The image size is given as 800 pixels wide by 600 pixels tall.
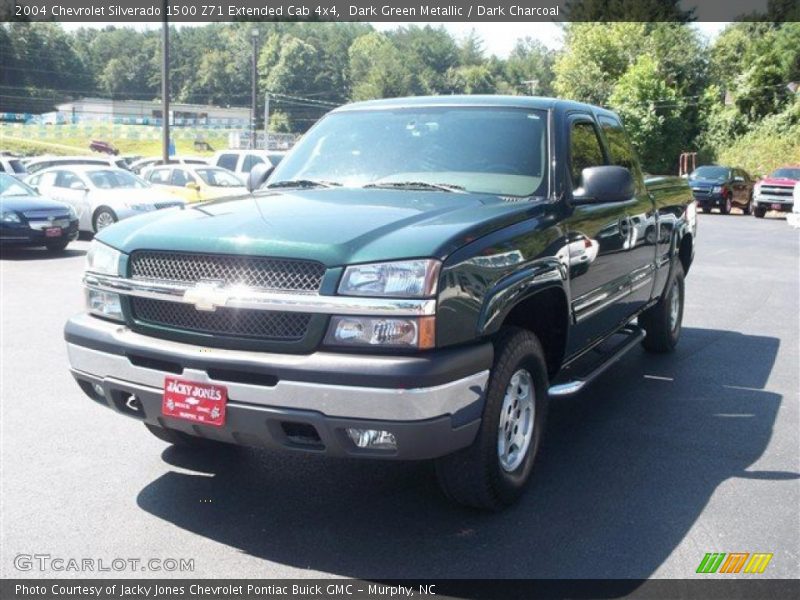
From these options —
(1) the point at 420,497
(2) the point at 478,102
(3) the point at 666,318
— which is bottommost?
(1) the point at 420,497

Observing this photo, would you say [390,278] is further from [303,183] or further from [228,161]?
[228,161]

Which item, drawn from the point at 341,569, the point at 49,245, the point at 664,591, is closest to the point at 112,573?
Result: the point at 341,569

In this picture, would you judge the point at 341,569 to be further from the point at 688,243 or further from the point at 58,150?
the point at 58,150

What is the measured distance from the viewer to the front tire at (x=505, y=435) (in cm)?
374

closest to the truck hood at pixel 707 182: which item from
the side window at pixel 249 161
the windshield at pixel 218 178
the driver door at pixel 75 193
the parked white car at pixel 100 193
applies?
the side window at pixel 249 161

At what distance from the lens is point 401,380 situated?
3254 millimetres

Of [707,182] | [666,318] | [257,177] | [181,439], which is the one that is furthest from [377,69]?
[181,439]

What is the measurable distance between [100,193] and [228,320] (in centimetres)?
1478

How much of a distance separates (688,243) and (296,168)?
4.25 m

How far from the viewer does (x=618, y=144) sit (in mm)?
6203

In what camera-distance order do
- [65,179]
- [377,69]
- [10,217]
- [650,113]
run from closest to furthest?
[10,217], [65,179], [650,113], [377,69]

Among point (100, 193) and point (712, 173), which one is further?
point (712, 173)

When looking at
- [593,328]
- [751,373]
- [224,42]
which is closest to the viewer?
[593,328]

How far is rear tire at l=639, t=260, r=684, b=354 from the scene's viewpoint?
7.26 metres
